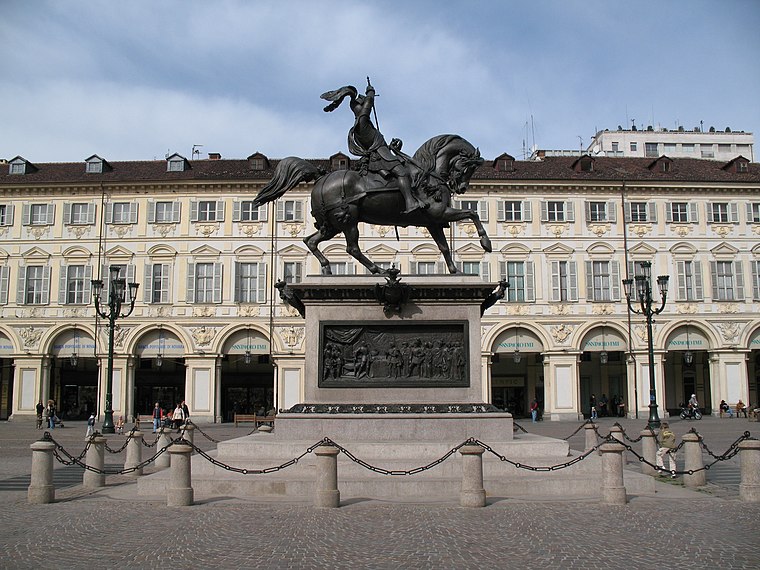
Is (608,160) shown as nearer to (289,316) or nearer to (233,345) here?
(289,316)

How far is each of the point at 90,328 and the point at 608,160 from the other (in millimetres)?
33801

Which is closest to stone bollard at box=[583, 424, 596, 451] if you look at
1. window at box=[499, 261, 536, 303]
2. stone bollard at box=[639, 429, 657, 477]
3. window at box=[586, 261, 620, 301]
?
stone bollard at box=[639, 429, 657, 477]

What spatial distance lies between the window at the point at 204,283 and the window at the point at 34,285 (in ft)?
26.5

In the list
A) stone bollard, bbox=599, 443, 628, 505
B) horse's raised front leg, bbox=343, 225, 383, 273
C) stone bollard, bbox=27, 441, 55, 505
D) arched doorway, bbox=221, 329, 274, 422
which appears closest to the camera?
stone bollard, bbox=599, 443, 628, 505

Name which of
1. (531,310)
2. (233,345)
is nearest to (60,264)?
(233,345)

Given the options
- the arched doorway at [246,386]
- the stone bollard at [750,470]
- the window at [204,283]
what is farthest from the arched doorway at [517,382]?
the stone bollard at [750,470]

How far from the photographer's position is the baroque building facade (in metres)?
45.1

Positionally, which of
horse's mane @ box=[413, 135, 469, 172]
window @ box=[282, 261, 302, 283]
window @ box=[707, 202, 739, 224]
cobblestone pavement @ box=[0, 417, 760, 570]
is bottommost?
cobblestone pavement @ box=[0, 417, 760, 570]

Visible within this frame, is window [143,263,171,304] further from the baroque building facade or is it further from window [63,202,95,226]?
window [63,202,95,226]

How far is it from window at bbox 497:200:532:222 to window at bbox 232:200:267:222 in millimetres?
13507

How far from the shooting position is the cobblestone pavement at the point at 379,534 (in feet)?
27.3

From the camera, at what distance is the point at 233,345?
149ft

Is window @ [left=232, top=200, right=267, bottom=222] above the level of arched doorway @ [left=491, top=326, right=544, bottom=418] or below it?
above

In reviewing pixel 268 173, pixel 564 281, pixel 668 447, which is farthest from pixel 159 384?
pixel 668 447
